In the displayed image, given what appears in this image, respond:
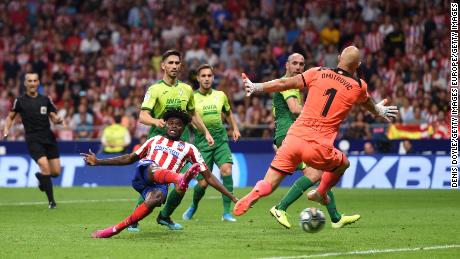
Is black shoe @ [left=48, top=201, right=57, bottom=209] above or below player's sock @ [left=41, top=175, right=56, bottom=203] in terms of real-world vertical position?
below

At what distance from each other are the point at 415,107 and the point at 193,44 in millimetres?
8266

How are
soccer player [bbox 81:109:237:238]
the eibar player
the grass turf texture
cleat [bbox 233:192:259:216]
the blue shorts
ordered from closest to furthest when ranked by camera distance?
1. the grass turf texture
2. cleat [bbox 233:192:259:216]
3. soccer player [bbox 81:109:237:238]
4. the blue shorts
5. the eibar player

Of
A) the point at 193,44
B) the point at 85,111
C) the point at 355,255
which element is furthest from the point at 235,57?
the point at 355,255

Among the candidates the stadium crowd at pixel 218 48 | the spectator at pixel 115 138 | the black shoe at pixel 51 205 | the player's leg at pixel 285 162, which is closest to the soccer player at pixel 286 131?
the player's leg at pixel 285 162

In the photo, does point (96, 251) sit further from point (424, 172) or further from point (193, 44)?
point (193, 44)

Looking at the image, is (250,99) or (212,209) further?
(250,99)

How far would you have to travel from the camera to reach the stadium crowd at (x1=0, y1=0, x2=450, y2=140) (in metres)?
28.2

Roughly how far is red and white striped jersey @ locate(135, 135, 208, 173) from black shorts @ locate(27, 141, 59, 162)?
7.42 meters

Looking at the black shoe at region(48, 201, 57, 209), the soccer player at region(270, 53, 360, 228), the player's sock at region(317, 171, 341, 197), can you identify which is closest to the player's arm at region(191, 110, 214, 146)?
the soccer player at region(270, 53, 360, 228)

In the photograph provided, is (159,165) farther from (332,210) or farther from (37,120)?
(37,120)

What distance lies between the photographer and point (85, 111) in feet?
102

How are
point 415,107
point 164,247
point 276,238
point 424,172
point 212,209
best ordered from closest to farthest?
1. point 164,247
2. point 276,238
3. point 212,209
4. point 424,172
5. point 415,107

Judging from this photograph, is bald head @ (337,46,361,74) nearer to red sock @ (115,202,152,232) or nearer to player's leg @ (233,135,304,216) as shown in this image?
player's leg @ (233,135,304,216)

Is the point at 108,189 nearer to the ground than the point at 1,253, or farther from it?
nearer to the ground
